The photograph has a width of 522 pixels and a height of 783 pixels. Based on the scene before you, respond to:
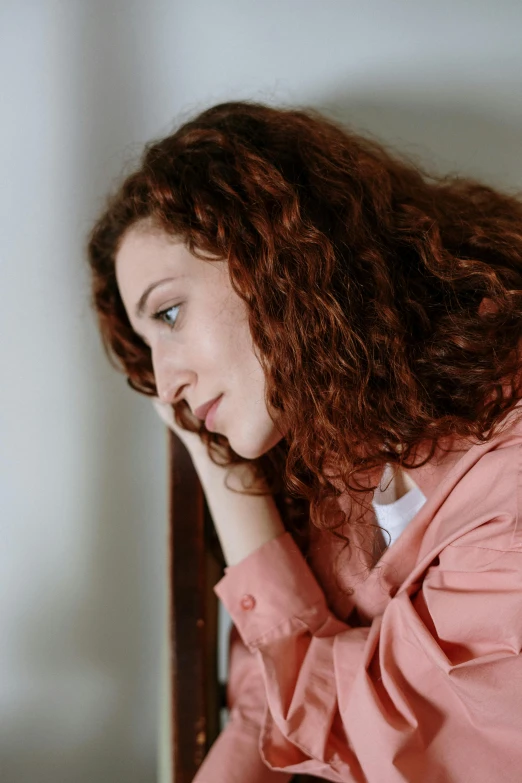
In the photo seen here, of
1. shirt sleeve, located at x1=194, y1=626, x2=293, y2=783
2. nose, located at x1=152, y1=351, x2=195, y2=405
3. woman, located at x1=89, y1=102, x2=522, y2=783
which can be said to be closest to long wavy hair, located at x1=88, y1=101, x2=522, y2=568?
woman, located at x1=89, y1=102, x2=522, y2=783

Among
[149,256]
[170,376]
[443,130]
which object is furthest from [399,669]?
[443,130]

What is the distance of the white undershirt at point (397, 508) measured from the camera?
84cm

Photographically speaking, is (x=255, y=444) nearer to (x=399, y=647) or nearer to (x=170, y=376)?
(x=170, y=376)

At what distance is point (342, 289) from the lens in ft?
2.43

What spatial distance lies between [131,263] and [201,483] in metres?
0.34

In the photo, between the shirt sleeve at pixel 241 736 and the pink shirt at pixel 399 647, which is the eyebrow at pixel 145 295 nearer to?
the pink shirt at pixel 399 647

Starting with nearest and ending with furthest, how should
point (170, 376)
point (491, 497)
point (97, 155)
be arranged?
point (491, 497) → point (170, 376) → point (97, 155)

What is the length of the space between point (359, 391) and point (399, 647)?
0.32 metres

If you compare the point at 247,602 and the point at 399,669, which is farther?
the point at 247,602

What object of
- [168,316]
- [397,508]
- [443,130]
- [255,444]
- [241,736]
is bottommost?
[241,736]

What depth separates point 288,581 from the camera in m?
0.90

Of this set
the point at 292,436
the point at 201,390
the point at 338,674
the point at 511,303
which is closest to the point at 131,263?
the point at 201,390

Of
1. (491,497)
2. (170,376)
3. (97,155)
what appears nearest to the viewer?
(491,497)

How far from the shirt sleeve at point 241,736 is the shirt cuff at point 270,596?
0.10 metres
